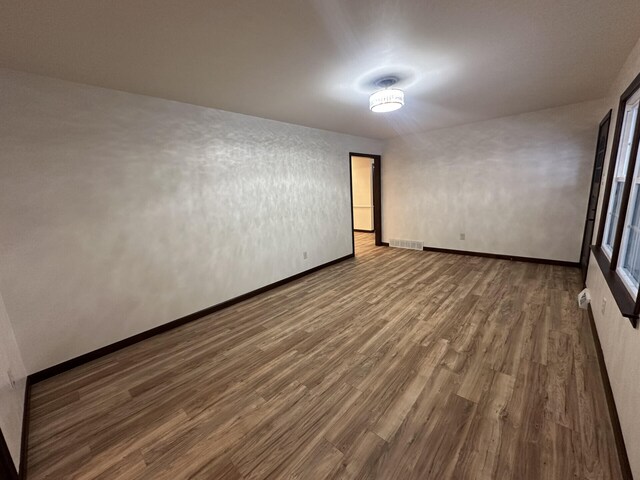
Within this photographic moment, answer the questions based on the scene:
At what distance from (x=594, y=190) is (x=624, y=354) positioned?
3063 millimetres

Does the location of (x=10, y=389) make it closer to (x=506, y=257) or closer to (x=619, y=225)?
(x=619, y=225)

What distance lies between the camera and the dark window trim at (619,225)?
1.48 metres

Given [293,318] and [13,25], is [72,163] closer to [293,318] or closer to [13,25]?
[13,25]

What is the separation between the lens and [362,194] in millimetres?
7637

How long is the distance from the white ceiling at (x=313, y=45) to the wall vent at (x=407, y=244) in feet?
10.3

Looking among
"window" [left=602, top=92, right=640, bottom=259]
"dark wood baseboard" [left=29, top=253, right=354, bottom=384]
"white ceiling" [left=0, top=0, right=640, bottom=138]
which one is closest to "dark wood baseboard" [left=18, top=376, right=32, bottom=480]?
"dark wood baseboard" [left=29, top=253, right=354, bottom=384]

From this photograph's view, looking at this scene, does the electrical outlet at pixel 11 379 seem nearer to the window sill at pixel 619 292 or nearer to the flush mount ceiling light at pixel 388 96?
the flush mount ceiling light at pixel 388 96

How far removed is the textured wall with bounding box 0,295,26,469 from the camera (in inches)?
52.8

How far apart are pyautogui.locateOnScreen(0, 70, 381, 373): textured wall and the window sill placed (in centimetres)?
330

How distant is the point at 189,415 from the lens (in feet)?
5.60

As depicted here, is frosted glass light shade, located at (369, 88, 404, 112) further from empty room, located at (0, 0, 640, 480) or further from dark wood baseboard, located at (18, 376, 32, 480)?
dark wood baseboard, located at (18, 376, 32, 480)

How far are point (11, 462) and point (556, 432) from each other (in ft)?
8.97

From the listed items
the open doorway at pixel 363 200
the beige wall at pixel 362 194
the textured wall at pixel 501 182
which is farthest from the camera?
the beige wall at pixel 362 194

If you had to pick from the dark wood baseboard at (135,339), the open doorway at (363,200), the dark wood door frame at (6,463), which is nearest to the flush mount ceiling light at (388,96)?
the dark wood baseboard at (135,339)
